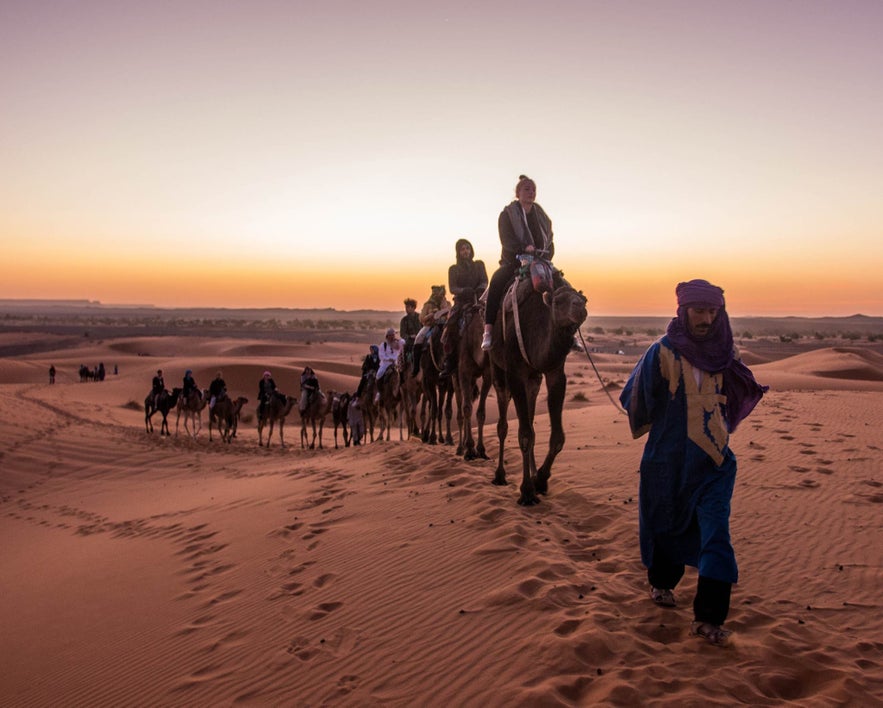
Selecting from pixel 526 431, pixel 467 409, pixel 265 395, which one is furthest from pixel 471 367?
pixel 265 395

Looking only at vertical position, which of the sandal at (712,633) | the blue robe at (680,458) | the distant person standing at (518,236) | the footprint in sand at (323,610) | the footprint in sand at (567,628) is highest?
the distant person standing at (518,236)

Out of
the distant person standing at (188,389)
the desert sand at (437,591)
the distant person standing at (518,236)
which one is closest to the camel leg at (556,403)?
the desert sand at (437,591)

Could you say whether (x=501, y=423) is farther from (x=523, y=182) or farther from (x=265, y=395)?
(x=265, y=395)

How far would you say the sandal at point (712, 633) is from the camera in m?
4.07

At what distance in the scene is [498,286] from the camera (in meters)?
7.89

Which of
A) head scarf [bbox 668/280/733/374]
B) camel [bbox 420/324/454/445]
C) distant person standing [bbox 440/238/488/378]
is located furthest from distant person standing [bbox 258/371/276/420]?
head scarf [bbox 668/280/733/374]

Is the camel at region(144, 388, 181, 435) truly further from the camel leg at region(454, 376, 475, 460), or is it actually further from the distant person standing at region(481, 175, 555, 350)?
the distant person standing at region(481, 175, 555, 350)

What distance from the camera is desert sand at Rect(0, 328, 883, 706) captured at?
3908 mm

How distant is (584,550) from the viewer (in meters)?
5.91

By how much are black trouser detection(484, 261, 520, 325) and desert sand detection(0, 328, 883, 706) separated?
2228 mm

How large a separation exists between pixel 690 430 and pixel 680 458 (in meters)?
0.21

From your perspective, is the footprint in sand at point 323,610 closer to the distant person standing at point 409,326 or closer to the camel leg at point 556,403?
the camel leg at point 556,403

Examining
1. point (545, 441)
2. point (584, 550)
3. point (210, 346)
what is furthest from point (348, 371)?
point (584, 550)

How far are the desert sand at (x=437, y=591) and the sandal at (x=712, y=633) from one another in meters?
0.06
